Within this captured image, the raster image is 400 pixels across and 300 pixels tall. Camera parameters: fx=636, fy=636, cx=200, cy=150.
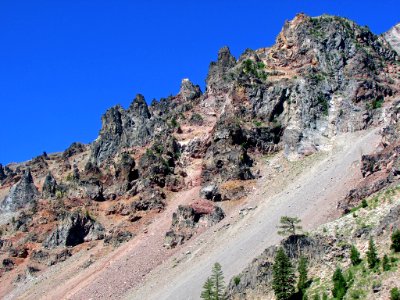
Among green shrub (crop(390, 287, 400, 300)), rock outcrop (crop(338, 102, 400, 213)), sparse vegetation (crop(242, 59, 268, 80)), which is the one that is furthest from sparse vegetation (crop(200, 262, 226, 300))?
sparse vegetation (crop(242, 59, 268, 80))

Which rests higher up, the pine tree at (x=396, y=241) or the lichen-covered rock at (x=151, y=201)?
the lichen-covered rock at (x=151, y=201)

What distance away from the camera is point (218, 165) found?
122438mm

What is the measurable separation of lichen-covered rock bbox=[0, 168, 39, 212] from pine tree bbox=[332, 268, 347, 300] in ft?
369

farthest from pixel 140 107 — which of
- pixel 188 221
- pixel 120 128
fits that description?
pixel 188 221

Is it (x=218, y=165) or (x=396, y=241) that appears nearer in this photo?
(x=396, y=241)

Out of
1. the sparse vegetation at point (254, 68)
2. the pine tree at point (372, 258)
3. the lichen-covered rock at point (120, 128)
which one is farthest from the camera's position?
the lichen-covered rock at point (120, 128)

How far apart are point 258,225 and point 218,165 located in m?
28.5

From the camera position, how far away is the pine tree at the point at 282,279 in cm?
6462

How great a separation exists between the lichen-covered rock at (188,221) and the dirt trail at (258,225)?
3342 mm

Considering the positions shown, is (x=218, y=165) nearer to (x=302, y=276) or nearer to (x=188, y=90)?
(x=302, y=276)

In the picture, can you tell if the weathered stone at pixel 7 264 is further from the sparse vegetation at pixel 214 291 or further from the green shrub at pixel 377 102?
the green shrub at pixel 377 102

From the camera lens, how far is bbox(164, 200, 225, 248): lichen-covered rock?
10369 centimetres

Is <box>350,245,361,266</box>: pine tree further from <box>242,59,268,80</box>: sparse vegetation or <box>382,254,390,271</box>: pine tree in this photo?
<box>242,59,268,80</box>: sparse vegetation

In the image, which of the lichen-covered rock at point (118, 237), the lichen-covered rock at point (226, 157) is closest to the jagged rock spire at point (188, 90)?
the lichen-covered rock at point (226, 157)
